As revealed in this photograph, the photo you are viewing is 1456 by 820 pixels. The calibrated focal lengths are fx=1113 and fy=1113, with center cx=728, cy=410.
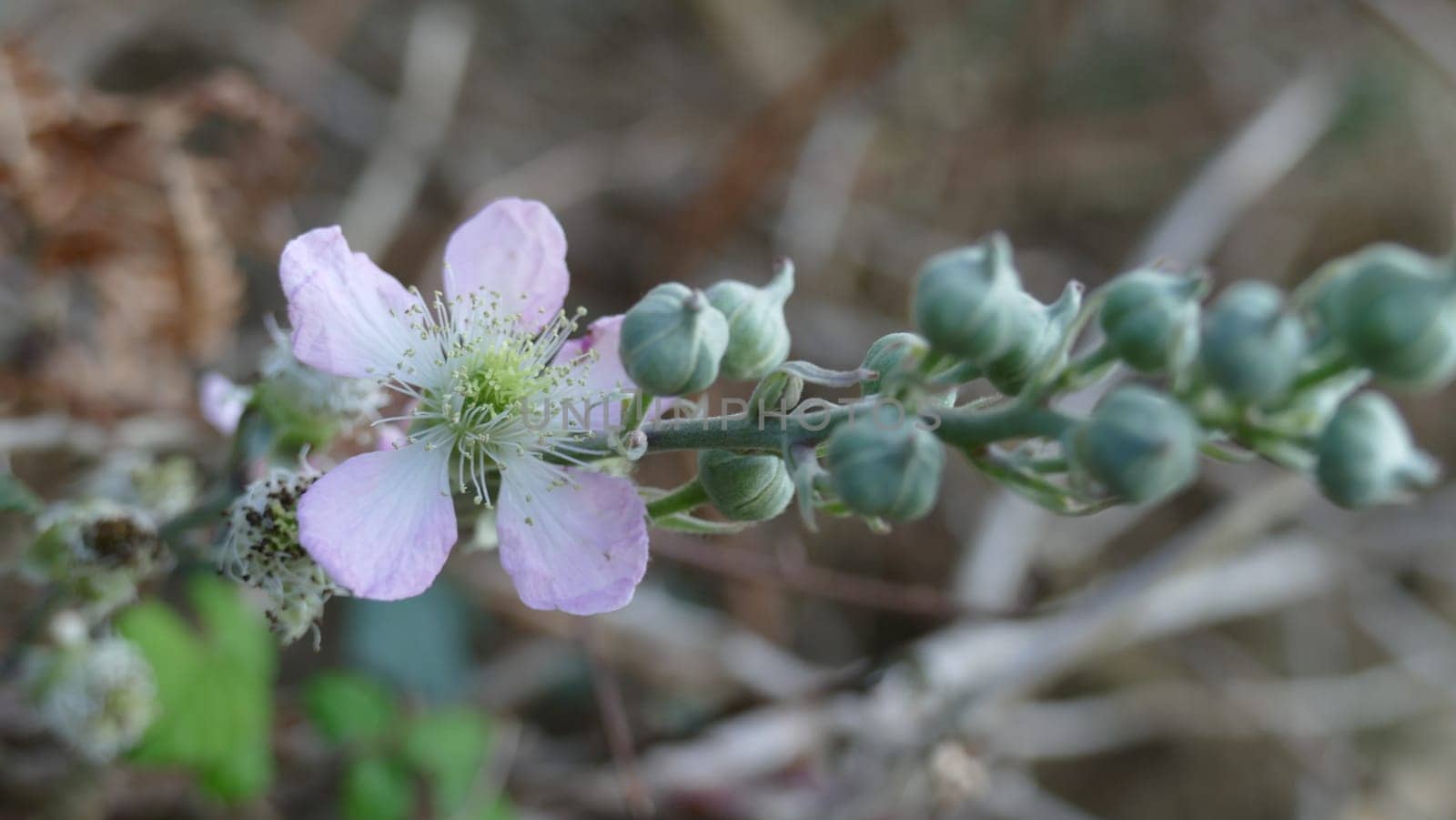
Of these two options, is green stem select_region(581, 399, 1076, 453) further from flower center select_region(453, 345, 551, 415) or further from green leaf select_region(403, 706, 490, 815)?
green leaf select_region(403, 706, 490, 815)

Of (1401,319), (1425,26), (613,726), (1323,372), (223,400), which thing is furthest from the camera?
(1425,26)

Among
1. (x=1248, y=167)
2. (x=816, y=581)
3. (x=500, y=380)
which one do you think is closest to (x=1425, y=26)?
(x=1248, y=167)

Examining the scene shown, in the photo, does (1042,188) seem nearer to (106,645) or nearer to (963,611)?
(963,611)

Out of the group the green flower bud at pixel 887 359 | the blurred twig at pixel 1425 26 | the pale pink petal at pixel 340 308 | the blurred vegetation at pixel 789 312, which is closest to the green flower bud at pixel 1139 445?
the green flower bud at pixel 887 359

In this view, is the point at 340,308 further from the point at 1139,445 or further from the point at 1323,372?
the point at 1323,372

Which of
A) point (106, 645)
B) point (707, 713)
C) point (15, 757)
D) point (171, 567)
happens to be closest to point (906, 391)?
point (171, 567)

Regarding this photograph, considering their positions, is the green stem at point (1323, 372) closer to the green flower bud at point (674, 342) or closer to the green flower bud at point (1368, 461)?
the green flower bud at point (1368, 461)
